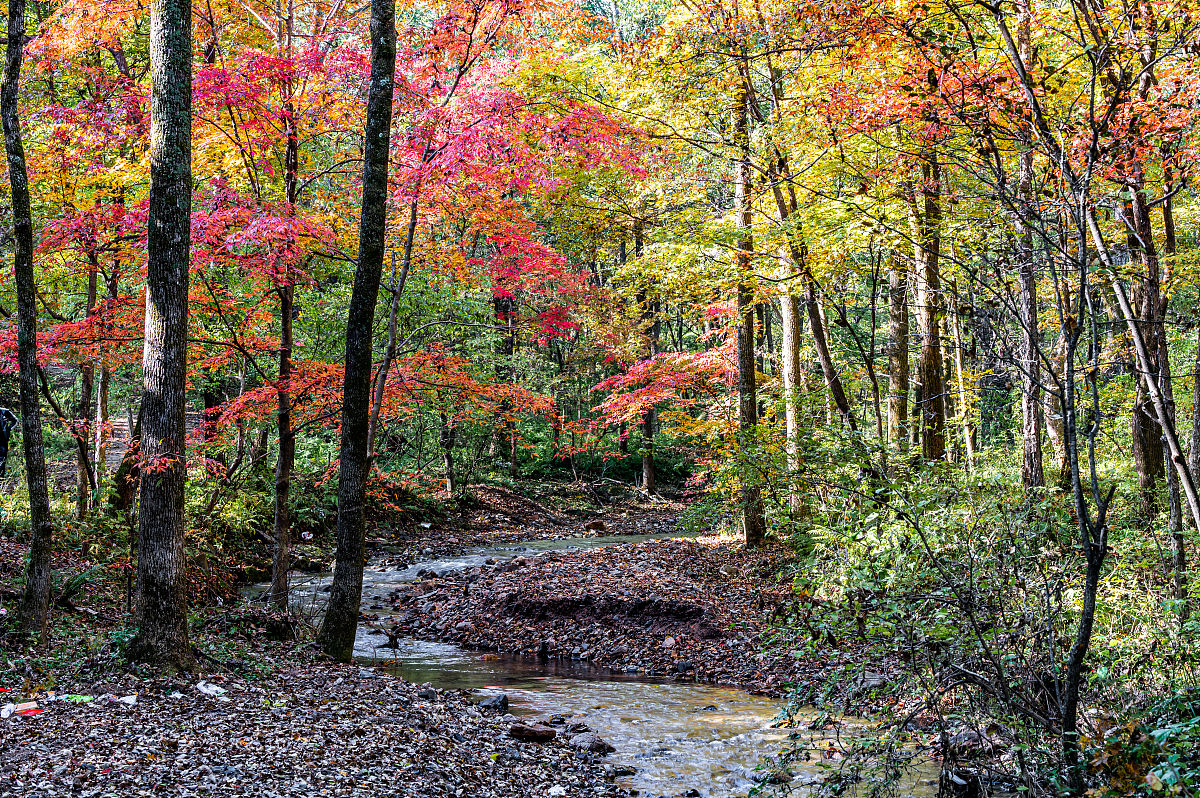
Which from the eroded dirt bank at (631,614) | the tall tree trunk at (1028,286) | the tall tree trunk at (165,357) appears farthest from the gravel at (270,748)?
the tall tree trunk at (1028,286)

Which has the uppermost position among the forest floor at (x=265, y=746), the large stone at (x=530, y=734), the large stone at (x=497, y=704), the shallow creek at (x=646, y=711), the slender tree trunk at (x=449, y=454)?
the slender tree trunk at (x=449, y=454)

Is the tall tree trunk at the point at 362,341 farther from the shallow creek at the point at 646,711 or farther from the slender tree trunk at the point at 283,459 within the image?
the slender tree trunk at the point at 283,459

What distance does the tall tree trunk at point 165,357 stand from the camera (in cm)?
564

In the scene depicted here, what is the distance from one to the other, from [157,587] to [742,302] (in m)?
9.87

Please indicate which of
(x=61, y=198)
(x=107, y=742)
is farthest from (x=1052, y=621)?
(x=61, y=198)

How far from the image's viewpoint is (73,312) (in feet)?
42.4

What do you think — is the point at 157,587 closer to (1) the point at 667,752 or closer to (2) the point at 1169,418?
(1) the point at 667,752

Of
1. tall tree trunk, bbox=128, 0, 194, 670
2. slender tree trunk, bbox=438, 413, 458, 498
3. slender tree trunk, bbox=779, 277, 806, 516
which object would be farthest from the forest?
slender tree trunk, bbox=438, 413, 458, 498

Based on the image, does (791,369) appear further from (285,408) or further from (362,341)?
(285,408)

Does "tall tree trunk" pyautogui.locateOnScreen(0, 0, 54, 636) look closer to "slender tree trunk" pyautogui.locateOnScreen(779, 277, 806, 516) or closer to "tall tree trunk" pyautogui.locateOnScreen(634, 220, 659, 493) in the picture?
"slender tree trunk" pyautogui.locateOnScreen(779, 277, 806, 516)

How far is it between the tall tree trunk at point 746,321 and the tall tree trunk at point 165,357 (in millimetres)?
6727

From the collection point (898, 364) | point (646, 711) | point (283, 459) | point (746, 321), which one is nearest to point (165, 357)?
point (283, 459)

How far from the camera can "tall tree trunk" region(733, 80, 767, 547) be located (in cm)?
1051

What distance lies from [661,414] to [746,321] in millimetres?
2316
